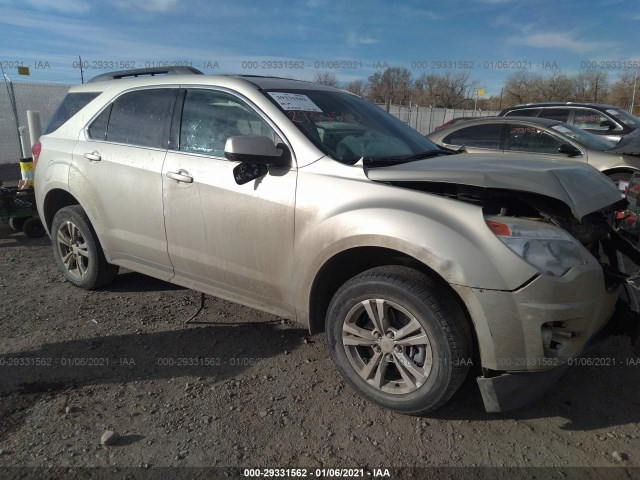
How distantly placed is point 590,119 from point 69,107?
926 cm

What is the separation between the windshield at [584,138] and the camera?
7.12 meters

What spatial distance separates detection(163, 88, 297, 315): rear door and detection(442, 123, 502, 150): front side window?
17.2 ft

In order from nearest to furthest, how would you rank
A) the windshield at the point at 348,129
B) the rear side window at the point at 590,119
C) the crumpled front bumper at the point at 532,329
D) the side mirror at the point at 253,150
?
1. the crumpled front bumper at the point at 532,329
2. the side mirror at the point at 253,150
3. the windshield at the point at 348,129
4. the rear side window at the point at 590,119

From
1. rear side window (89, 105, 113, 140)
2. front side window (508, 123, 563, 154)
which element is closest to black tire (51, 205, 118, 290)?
rear side window (89, 105, 113, 140)

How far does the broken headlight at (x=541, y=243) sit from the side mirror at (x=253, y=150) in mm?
1298

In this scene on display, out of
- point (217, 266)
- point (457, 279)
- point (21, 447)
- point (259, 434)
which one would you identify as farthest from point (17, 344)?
point (457, 279)

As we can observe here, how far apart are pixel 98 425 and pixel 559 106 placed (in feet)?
33.3

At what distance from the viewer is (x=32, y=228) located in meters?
6.43

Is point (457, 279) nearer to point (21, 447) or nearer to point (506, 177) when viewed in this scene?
point (506, 177)

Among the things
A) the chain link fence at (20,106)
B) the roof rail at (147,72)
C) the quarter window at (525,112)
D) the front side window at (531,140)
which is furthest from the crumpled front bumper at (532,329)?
the chain link fence at (20,106)

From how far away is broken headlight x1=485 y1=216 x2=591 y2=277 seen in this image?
2229 millimetres

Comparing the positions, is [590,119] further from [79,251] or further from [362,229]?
[79,251]

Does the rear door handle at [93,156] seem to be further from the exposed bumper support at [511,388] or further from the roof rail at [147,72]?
the exposed bumper support at [511,388]

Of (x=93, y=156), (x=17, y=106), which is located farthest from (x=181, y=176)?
(x=17, y=106)
